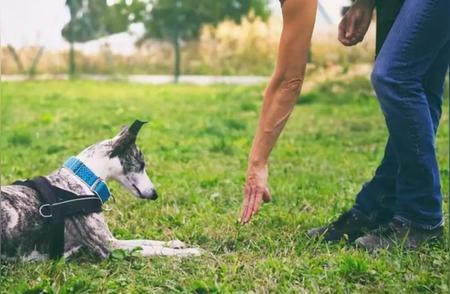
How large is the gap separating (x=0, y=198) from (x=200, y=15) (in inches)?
806

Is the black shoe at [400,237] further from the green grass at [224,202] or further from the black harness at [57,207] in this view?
the black harness at [57,207]

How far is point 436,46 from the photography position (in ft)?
9.84

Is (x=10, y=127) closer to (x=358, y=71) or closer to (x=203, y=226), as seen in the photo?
(x=203, y=226)

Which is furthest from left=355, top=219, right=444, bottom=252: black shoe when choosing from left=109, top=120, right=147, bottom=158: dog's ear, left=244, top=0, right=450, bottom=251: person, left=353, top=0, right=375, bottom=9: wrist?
left=109, top=120, right=147, bottom=158: dog's ear

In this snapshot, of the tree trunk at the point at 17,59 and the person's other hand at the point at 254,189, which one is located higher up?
the person's other hand at the point at 254,189

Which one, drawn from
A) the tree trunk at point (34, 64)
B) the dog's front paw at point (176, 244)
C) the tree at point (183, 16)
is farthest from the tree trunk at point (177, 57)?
the dog's front paw at point (176, 244)

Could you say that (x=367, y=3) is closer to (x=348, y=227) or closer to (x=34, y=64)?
(x=348, y=227)

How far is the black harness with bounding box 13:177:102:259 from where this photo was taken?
299 cm

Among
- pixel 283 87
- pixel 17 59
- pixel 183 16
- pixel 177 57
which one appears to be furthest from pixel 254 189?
pixel 183 16

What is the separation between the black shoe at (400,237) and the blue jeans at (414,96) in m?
0.03

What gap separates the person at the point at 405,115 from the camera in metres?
2.97

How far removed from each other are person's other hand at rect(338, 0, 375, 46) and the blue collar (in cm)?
133

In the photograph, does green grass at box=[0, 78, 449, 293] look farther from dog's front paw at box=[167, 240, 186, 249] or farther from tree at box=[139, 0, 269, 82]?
tree at box=[139, 0, 269, 82]

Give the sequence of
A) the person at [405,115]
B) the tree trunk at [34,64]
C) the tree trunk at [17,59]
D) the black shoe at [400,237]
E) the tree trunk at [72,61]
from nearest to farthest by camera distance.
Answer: the person at [405,115], the black shoe at [400,237], the tree trunk at [17,59], the tree trunk at [34,64], the tree trunk at [72,61]
